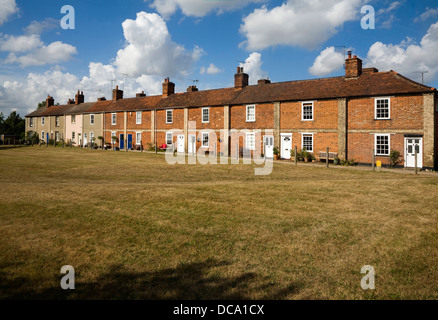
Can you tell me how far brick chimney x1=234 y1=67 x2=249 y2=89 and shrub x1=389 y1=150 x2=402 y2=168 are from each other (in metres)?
17.1

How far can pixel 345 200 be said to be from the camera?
11.0m

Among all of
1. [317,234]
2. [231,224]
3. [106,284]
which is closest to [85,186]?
[231,224]

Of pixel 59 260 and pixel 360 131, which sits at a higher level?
pixel 360 131

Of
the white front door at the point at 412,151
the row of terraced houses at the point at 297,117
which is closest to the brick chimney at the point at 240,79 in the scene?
the row of terraced houses at the point at 297,117

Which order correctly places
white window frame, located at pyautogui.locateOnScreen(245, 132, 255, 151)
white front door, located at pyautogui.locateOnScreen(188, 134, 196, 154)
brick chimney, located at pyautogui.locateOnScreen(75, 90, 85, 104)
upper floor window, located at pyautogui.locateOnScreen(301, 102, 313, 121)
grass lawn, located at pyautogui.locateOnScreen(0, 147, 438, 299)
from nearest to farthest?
grass lawn, located at pyautogui.locateOnScreen(0, 147, 438, 299)
upper floor window, located at pyautogui.locateOnScreen(301, 102, 313, 121)
white window frame, located at pyautogui.locateOnScreen(245, 132, 255, 151)
white front door, located at pyautogui.locateOnScreen(188, 134, 196, 154)
brick chimney, located at pyautogui.locateOnScreen(75, 90, 85, 104)

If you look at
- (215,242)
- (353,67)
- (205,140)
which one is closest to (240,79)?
(205,140)

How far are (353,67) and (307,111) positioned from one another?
552 centimetres

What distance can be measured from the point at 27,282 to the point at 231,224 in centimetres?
460

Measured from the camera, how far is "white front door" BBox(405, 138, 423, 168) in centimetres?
2228

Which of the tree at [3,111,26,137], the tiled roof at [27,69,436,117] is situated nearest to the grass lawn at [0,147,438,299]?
the tiled roof at [27,69,436,117]

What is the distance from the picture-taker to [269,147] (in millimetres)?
29500

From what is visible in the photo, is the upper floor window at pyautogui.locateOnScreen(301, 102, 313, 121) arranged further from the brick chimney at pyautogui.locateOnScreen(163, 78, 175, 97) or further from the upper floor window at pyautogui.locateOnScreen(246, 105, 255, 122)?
the brick chimney at pyautogui.locateOnScreen(163, 78, 175, 97)
